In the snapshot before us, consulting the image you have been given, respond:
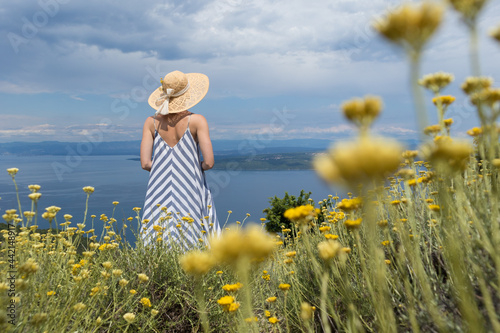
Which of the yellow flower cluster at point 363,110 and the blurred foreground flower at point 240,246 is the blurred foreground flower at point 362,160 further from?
the blurred foreground flower at point 240,246

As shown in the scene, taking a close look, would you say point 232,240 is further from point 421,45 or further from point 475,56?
point 475,56

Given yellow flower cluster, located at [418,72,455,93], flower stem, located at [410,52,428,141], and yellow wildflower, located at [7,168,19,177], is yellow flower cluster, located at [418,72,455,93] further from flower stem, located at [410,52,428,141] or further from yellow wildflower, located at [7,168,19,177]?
yellow wildflower, located at [7,168,19,177]

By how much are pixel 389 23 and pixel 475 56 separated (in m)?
0.23

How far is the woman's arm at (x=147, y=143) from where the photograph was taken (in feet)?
13.6

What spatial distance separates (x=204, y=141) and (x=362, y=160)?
3.52 meters

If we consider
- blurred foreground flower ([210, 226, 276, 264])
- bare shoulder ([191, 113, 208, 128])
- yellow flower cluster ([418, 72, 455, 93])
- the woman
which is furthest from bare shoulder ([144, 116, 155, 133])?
blurred foreground flower ([210, 226, 276, 264])

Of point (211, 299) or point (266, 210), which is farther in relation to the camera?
point (266, 210)

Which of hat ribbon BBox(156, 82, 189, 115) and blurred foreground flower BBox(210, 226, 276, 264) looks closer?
blurred foreground flower BBox(210, 226, 276, 264)

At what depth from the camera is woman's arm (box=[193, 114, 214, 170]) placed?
400 centimetres

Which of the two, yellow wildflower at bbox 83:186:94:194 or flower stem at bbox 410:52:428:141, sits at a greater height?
flower stem at bbox 410:52:428:141

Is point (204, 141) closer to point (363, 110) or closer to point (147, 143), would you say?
point (147, 143)

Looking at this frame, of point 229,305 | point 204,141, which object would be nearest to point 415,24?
point 229,305

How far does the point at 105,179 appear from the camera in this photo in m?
64.2

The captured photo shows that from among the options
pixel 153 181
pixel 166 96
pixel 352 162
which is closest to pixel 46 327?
pixel 352 162
